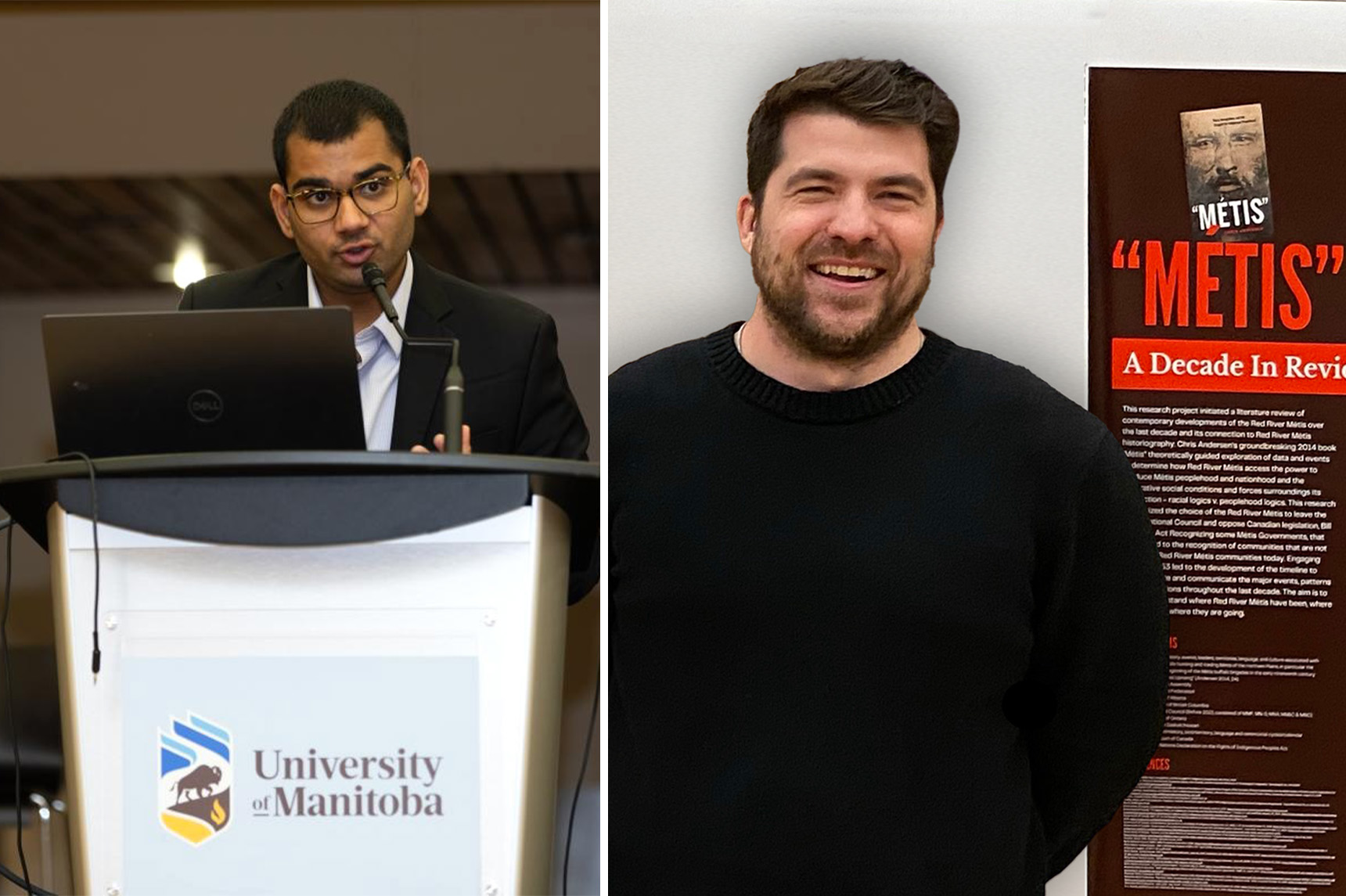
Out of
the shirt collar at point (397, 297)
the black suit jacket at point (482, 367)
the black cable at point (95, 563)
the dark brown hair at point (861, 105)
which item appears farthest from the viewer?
the shirt collar at point (397, 297)

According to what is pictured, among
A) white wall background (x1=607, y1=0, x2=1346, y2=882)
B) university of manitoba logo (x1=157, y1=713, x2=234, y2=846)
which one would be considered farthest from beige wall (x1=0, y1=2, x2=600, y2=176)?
university of manitoba logo (x1=157, y1=713, x2=234, y2=846)

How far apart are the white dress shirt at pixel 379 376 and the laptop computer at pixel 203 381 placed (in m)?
0.50

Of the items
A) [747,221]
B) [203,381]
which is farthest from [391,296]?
[203,381]

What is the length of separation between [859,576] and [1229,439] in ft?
1.73

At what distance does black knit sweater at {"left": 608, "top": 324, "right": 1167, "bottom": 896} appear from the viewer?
1.57 metres

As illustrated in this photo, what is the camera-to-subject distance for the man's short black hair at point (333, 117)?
2000 millimetres

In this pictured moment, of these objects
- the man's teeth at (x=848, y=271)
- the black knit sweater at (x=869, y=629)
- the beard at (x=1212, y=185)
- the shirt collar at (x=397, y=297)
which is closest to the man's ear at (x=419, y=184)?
the shirt collar at (x=397, y=297)

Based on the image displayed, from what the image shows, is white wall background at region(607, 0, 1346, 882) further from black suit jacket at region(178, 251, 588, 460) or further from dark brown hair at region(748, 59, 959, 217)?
black suit jacket at region(178, 251, 588, 460)

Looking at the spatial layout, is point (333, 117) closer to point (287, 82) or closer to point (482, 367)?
point (482, 367)

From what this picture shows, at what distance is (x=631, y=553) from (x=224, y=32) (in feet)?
8.58

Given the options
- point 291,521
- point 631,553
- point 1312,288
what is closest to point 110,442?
point 291,521

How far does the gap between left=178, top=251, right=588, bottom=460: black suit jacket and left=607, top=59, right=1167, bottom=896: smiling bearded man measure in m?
0.26

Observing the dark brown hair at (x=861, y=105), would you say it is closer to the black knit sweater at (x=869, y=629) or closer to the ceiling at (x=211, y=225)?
the black knit sweater at (x=869, y=629)

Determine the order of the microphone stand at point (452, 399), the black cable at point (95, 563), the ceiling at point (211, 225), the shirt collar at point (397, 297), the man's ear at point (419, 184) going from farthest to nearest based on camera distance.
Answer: the ceiling at point (211, 225) → the man's ear at point (419, 184) → the shirt collar at point (397, 297) → the microphone stand at point (452, 399) → the black cable at point (95, 563)
